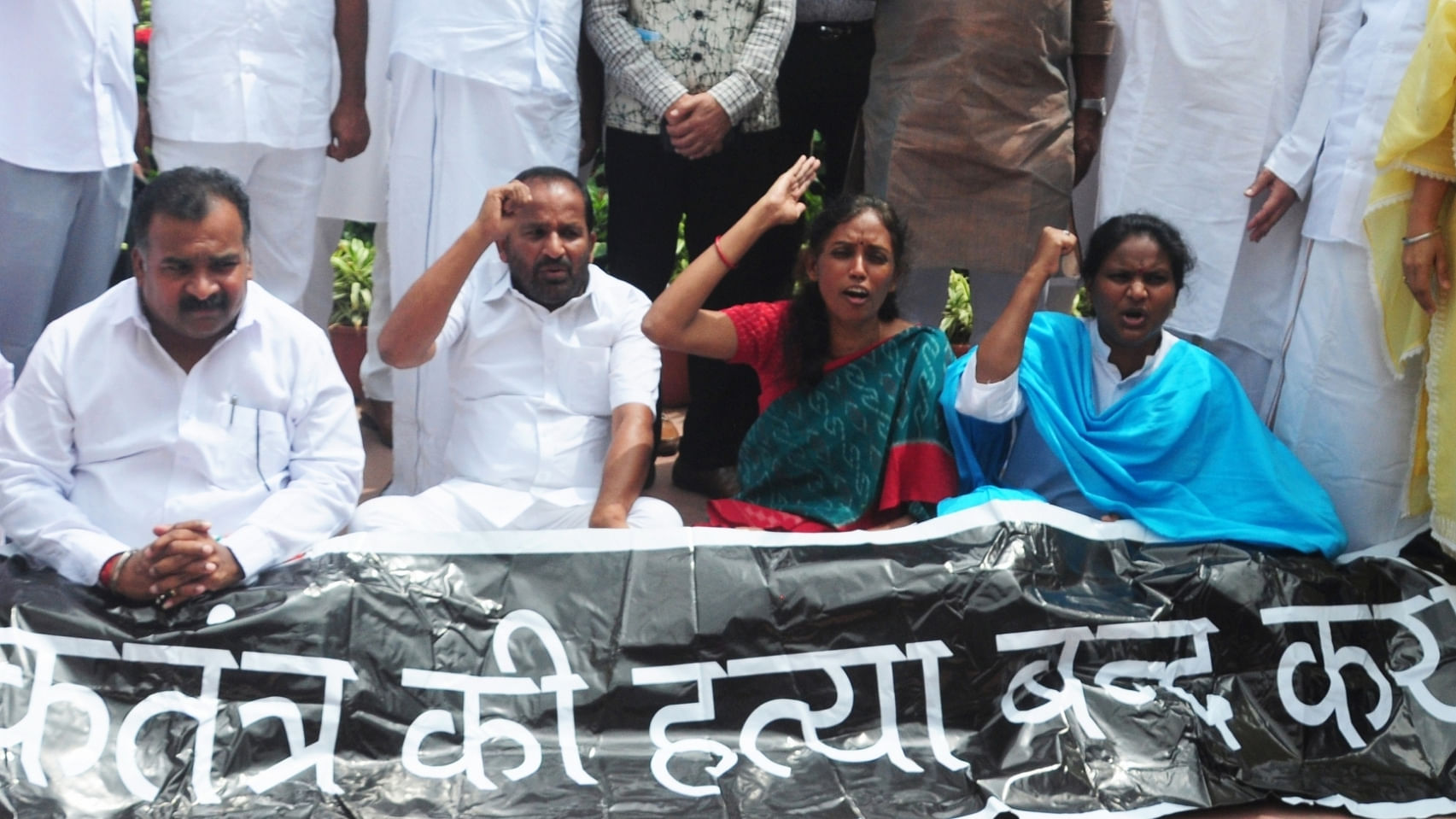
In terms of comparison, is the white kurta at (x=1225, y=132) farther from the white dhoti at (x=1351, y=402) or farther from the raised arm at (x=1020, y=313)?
the raised arm at (x=1020, y=313)

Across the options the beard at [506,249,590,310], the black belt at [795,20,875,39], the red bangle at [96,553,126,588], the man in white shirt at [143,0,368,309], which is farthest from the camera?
the black belt at [795,20,875,39]

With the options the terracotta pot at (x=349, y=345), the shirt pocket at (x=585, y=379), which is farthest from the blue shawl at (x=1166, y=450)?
the terracotta pot at (x=349, y=345)

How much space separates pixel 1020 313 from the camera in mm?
3697

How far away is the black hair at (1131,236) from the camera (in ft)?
12.8

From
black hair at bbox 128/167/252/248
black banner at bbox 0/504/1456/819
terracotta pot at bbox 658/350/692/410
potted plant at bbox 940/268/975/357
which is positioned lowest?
black banner at bbox 0/504/1456/819

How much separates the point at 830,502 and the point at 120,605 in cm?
165

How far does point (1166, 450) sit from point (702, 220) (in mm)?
1556

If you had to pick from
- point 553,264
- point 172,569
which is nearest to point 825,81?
point 553,264

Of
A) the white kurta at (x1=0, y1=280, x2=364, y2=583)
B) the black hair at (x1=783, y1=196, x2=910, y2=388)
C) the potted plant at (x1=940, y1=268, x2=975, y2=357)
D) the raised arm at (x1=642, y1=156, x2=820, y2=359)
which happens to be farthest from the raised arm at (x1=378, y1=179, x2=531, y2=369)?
the potted plant at (x1=940, y1=268, x2=975, y2=357)

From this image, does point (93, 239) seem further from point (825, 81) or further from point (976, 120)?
point (976, 120)

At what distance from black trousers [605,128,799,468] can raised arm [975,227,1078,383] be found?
1.13 metres

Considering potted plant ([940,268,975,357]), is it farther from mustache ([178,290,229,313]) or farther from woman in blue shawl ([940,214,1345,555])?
mustache ([178,290,229,313])

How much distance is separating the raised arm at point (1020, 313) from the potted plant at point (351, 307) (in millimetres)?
2707

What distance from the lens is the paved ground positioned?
4.74 metres
